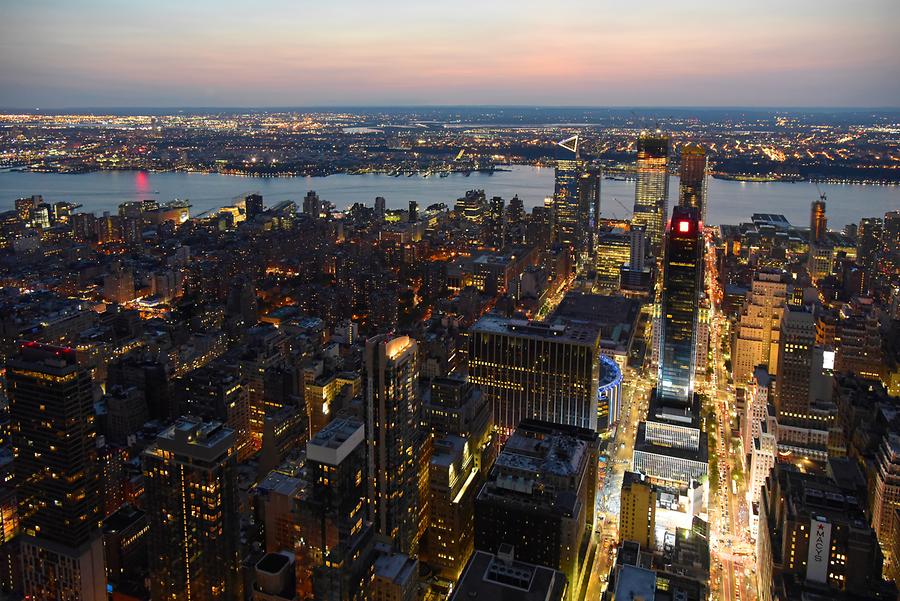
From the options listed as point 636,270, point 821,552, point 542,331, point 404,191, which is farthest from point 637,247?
point 404,191

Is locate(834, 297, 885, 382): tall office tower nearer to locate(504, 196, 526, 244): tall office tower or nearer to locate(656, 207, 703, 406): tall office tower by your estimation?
locate(656, 207, 703, 406): tall office tower

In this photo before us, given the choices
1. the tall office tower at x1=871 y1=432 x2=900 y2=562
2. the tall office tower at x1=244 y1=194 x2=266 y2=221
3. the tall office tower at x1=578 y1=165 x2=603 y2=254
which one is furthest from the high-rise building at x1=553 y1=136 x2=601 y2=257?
the tall office tower at x1=871 y1=432 x2=900 y2=562

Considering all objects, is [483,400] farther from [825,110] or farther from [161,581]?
[825,110]

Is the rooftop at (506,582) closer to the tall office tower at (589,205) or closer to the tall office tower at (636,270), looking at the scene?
the tall office tower at (636,270)

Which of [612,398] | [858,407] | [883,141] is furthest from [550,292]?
[883,141]

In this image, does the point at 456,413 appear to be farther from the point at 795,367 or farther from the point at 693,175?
the point at 693,175

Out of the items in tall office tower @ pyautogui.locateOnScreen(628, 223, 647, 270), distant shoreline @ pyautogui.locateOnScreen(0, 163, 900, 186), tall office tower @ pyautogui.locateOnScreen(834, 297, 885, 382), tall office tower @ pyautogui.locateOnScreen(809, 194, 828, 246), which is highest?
distant shoreline @ pyautogui.locateOnScreen(0, 163, 900, 186)
